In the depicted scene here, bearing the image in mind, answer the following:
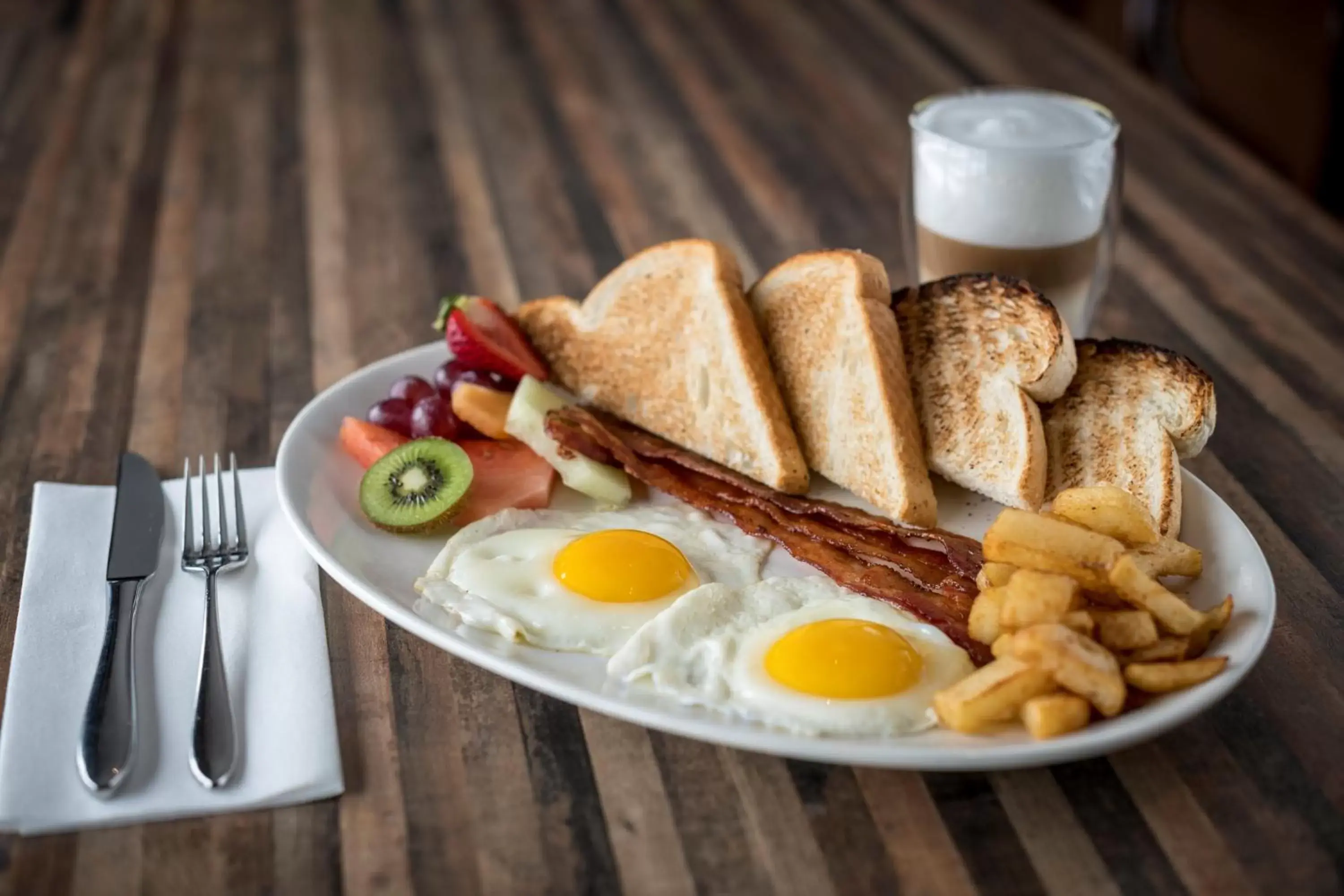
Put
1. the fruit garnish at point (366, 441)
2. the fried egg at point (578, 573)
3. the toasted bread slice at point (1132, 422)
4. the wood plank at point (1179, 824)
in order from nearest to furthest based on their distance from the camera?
the wood plank at point (1179, 824)
the fried egg at point (578, 573)
the toasted bread slice at point (1132, 422)
the fruit garnish at point (366, 441)

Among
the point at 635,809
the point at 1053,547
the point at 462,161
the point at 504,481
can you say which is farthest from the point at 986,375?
the point at 462,161

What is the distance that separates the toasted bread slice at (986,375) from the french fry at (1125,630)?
0.56 meters

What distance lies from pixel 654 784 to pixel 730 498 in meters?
0.69

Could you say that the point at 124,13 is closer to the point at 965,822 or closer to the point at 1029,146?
the point at 1029,146

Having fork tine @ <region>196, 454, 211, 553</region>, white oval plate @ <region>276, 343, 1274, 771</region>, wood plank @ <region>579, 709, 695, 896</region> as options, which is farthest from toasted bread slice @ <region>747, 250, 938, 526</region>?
fork tine @ <region>196, 454, 211, 553</region>

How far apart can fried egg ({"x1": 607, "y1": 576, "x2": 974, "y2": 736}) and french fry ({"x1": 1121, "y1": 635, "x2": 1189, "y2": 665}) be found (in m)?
0.21

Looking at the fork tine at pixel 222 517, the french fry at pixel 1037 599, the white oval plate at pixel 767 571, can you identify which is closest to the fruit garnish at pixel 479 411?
the white oval plate at pixel 767 571

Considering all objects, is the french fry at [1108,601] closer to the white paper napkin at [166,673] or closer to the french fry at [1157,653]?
the french fry at [1157,653]

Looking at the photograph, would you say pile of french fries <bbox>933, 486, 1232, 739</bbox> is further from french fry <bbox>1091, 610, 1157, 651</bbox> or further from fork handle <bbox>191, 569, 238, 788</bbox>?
fork handle <bbox>191, 569, 238, 788</bbox>

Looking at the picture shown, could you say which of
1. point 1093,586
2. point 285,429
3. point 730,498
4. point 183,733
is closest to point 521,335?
Result: point 285,429

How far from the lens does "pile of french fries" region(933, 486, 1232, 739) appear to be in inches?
62.7

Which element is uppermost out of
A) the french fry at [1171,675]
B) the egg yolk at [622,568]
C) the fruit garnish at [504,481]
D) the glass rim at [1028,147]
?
the glass rim at [1028,147]

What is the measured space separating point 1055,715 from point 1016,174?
141 centimetres

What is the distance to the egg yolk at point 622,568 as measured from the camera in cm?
193
